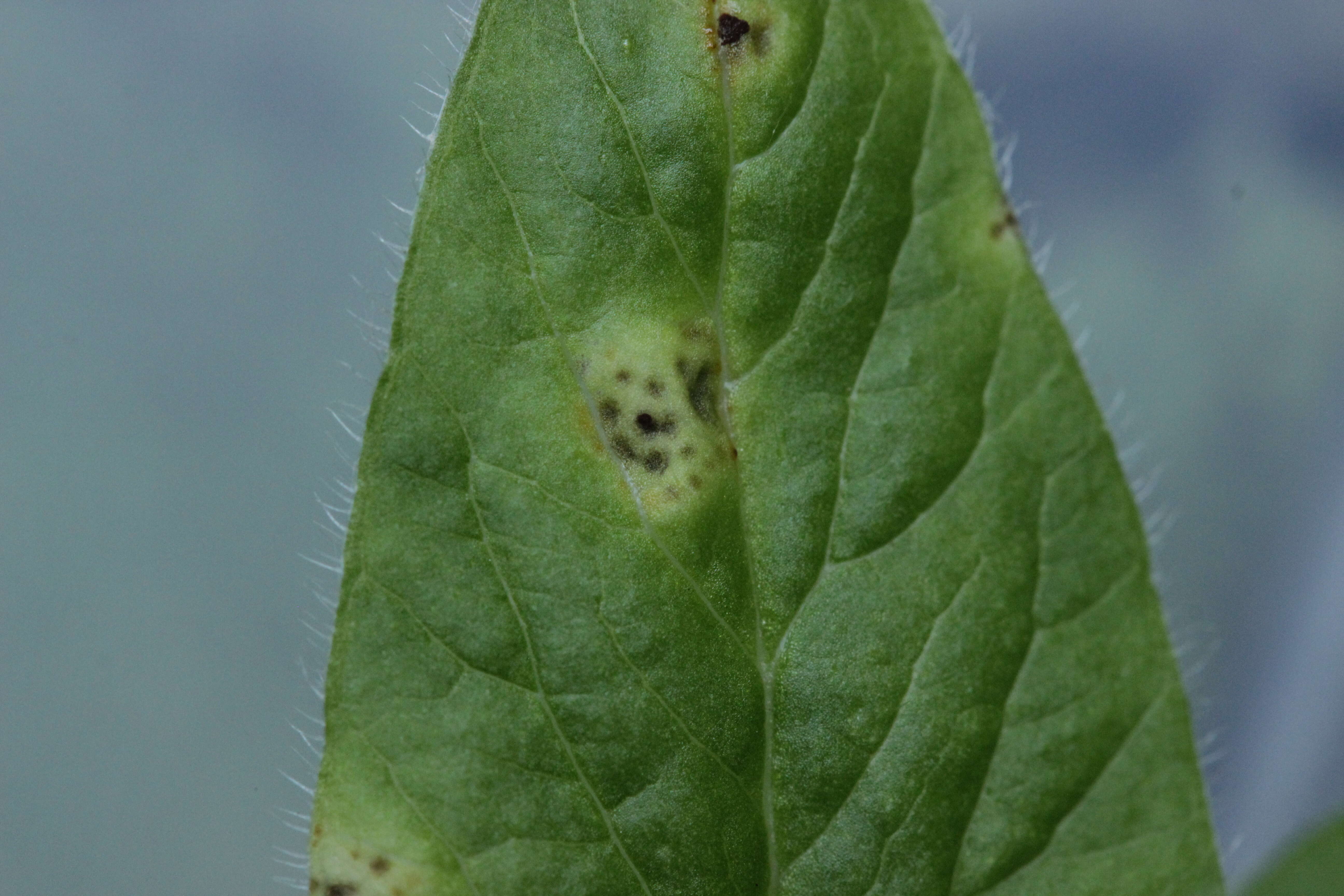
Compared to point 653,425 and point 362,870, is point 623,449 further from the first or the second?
point 362,870

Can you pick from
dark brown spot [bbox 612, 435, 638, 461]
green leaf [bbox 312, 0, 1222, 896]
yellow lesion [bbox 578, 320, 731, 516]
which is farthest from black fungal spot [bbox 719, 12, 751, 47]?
dark brown spot [bbox 612, 435, 638, 461]

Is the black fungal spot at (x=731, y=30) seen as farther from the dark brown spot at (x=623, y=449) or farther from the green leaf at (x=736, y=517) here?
the dark brown spot at (x=623, y=449)

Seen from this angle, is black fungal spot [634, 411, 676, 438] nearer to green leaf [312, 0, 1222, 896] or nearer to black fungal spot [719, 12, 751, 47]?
green leaf [312, 0, 1222, 896]

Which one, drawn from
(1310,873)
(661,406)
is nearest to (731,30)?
(661,406)

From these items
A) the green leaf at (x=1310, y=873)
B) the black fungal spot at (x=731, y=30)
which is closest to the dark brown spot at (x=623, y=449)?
the black fungal spot at (x=731, y=30)

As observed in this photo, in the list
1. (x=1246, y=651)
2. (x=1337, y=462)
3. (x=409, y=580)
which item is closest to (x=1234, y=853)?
(x=1246, y=651)

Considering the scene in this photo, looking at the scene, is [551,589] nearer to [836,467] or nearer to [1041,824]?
[836,467]
